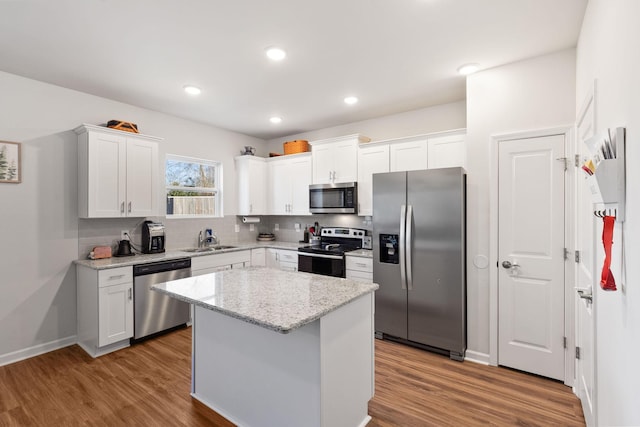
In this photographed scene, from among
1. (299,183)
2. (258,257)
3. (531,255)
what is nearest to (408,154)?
(531,255)

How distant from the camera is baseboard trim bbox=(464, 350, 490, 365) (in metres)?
2.86

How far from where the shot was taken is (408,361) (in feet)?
9.56

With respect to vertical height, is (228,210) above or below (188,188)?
below

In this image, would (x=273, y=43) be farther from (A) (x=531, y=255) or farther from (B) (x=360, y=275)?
(A) (x=531, y=255)

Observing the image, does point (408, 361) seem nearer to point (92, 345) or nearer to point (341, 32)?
point (341, 32)

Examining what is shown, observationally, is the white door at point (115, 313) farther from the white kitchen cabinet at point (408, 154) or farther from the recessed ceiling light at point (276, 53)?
the white kitchen cabinet at point (408, 154)

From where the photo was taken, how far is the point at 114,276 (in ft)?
10.2

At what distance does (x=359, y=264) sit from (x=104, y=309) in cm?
275

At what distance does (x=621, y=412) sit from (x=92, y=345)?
158 inches

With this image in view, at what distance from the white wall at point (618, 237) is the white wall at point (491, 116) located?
2.90 ft

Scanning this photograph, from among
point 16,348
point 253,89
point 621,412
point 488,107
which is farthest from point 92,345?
point 488,107

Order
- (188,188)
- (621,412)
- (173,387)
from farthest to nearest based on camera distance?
1. (188,188)
2. (173,387)
3. (621,412)

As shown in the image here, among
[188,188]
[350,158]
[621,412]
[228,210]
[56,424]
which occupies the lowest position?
[56,424]

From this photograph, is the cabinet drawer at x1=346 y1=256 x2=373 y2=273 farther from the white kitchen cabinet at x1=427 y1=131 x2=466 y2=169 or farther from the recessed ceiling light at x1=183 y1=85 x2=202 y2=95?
the recessed ceiling light at x1=183 y1=85 x2=202 y2=95
